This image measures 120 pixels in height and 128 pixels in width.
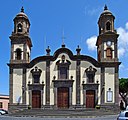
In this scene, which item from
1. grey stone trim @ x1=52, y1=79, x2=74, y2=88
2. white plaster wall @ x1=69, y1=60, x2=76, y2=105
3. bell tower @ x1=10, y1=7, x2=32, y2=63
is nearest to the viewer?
white plaster wall @ x1=69, y1=60, x2=76, y2=105

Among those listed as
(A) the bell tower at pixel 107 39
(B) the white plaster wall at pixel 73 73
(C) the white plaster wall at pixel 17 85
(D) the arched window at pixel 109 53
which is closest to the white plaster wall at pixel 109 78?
(A) the bell tower at pixel 107 39

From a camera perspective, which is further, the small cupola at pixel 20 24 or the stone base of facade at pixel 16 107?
the small cupola at pixel 20 24

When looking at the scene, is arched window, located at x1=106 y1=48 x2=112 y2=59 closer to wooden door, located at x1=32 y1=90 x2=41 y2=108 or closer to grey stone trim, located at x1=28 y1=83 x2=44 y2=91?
grey stone trim, located at x1=28 y1=83 x2=44 y2=91

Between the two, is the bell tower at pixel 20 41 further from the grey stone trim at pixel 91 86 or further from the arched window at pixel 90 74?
the grey stone trim at pixel 91 86

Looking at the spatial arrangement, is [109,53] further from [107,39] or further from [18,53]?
[18,53]

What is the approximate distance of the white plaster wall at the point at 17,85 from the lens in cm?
4050

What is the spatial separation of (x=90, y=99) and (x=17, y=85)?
10.1 meters

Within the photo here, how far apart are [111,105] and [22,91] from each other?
475 inches

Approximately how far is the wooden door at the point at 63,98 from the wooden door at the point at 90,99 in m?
2.72

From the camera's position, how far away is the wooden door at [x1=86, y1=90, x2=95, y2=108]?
40.1 meters

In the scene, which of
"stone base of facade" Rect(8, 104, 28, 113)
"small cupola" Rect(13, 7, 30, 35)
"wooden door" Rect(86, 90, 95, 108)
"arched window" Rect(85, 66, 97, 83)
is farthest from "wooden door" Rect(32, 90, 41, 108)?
"small cupola" Rect(13, 7, 30, 35)

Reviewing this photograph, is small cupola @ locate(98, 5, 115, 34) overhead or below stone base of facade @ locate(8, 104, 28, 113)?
overhead

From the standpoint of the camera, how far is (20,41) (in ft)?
138

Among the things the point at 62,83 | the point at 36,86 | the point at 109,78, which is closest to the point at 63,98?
the point at 62,83
